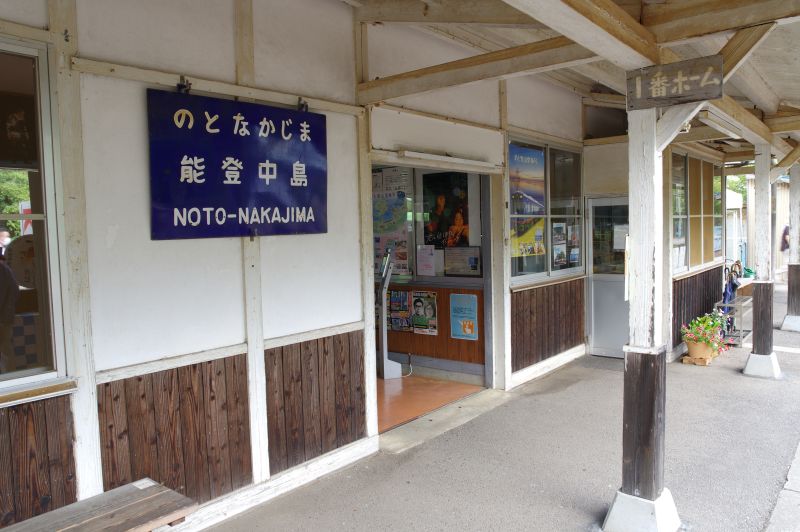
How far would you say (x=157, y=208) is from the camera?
302 centimetres

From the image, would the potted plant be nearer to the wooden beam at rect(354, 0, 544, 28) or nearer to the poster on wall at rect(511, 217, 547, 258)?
the poster on wall at rect(511, 217, 547, 258)

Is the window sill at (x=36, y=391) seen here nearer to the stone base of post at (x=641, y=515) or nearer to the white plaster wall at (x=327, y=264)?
the white plaster wall at (x=327, y=264)

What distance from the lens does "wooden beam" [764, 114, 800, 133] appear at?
5.96m

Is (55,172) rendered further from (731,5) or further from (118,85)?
(731,5)

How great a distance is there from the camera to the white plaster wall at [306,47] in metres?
3.52

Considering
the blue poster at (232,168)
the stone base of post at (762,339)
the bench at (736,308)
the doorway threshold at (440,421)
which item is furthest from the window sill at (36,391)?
the bench at (736,308)

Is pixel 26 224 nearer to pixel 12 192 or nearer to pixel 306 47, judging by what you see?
pixel 12 192

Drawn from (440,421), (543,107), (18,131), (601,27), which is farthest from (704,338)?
(18,131)

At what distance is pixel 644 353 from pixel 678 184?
16.0 feet

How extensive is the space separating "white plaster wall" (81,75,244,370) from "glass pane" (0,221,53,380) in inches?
7.8

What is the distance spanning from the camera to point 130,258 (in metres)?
2.95

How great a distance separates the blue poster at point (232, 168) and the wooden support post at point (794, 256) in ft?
26.4

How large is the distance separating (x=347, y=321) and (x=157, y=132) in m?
1.75

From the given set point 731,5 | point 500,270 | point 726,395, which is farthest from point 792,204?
point 731,5
